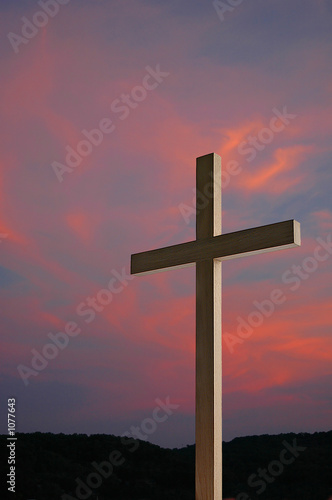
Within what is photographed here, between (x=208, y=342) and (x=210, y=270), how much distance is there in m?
0.42

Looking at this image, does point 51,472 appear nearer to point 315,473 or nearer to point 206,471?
point 315,473

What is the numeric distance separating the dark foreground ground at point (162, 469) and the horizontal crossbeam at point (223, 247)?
414 cm

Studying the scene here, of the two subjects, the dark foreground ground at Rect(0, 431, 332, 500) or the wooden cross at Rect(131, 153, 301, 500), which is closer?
the wooden cross at Rect(131, 153, 301, 500)

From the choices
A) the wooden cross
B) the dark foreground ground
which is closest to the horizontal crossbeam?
the wooden cross

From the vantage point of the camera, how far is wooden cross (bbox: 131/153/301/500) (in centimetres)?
343

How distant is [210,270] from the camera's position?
371cm

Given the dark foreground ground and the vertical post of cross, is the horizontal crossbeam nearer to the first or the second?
the vertical post of cross

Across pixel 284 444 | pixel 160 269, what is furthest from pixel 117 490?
pixel 160 269

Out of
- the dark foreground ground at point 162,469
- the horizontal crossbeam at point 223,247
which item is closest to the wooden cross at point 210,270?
the horizontal crossbeam at point 223,247

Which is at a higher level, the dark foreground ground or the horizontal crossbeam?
the horizontal crossbeam

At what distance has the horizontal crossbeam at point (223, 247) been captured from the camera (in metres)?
3.44

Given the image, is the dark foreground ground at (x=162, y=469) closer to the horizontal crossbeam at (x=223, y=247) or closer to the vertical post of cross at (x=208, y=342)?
the horizontal crossbeam at (x=223, y=247)

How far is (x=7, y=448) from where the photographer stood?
7875 millimetres

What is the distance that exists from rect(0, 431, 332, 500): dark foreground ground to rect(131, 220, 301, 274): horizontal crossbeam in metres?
4.14
